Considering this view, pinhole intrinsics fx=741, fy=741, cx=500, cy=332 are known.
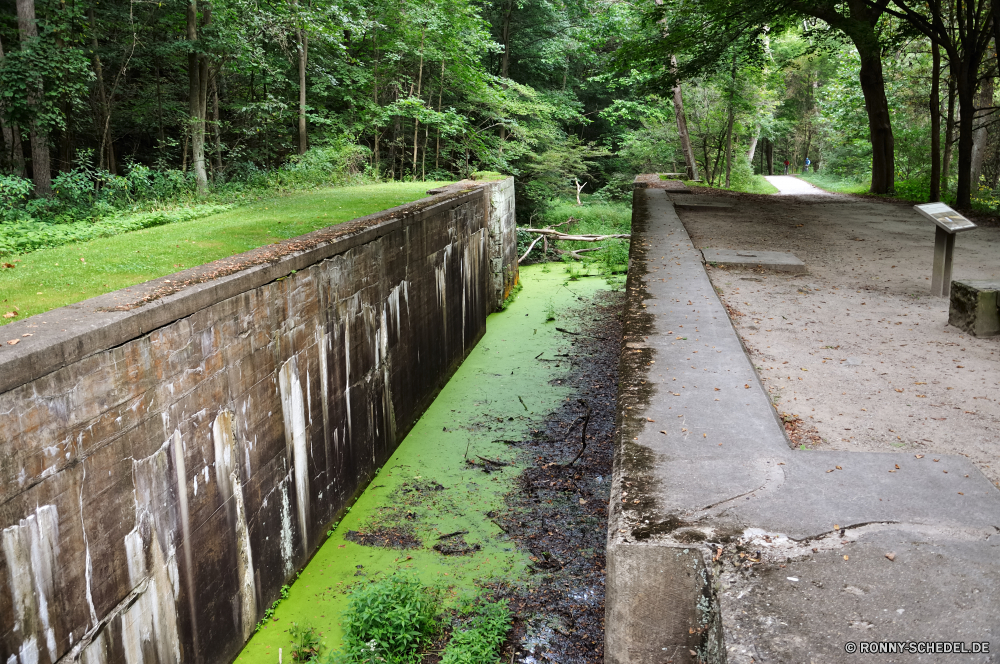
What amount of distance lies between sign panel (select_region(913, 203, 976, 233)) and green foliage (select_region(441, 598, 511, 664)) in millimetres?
4693

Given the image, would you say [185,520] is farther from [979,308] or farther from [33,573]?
[979,308]

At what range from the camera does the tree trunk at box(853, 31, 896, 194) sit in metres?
16.9

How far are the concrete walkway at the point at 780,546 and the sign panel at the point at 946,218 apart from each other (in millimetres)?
3476

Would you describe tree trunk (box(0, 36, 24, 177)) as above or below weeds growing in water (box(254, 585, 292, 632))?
above

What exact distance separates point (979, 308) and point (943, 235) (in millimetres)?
1309

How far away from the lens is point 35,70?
11453 millimetres

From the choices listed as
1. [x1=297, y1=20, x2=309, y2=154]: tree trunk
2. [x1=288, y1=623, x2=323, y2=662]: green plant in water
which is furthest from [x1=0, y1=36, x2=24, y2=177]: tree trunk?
[x1=288, y1=623, x2=323, y2=662]: green plant in water

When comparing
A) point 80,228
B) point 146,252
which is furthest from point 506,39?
point 146,252

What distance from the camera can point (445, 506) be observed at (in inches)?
287

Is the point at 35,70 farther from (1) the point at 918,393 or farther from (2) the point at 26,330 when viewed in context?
(1) the point at 918,393

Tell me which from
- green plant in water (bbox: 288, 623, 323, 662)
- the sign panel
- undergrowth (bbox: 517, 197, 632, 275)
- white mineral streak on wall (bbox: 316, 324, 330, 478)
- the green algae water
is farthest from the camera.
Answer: undergrowth (bbox: 517, 197, 632, 275)

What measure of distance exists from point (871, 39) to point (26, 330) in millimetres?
15306

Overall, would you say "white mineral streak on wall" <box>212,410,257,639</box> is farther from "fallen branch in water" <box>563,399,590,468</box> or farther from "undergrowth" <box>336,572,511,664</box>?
"fallen branch in water" <box>563,399,590,468</box>

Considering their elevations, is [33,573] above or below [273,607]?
above
